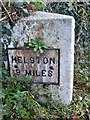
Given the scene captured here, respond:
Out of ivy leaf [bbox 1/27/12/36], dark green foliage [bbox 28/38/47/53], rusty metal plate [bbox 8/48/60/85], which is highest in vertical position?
ivy leaf [bbox 1/27/12/36]

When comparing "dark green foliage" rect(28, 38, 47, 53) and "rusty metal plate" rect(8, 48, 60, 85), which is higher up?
"dark green foliage" rect(28, 38, 47, 53)

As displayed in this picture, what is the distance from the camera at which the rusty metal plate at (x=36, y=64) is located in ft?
8.13

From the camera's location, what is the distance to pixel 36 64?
252 centimetres

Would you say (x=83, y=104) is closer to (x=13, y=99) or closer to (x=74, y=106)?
(x=74, y=106)

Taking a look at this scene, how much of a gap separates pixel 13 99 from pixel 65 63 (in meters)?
0.53

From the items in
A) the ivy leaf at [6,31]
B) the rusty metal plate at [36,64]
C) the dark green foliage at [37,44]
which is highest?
the ivy leaf at [6,31]

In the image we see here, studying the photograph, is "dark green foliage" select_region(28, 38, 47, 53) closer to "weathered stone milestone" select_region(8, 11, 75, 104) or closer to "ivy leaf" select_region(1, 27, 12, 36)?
"weathered stone milestone" select_region(8, 11, 75, 104)

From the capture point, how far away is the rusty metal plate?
248 centimetres

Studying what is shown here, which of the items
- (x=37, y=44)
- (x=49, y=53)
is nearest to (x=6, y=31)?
(x=37, y=44)

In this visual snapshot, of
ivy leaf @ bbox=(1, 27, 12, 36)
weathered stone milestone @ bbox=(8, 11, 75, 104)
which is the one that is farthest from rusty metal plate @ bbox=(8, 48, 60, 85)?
ivy leaf @ bbox=(1, 27, 12, 36)

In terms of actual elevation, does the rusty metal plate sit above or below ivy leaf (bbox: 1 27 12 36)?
below

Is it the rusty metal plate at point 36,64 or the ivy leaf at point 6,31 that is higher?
the ivy leaf at point 6,31

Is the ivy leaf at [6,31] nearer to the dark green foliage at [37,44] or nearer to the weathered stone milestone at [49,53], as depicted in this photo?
the weathered stone milestone at [49,53]

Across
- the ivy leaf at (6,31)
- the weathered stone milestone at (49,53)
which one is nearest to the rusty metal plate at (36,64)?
the weathered stone milestone at (49,53)
